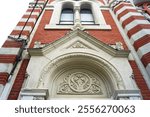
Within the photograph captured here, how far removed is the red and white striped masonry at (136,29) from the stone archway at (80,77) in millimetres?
1089

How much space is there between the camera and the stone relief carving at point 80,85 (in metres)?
5.75

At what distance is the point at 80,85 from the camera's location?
5.91 m

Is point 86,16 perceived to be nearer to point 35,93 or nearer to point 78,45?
point 78,45

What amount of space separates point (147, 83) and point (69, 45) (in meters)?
2.52

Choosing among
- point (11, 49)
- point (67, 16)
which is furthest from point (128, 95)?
point (67, 16)

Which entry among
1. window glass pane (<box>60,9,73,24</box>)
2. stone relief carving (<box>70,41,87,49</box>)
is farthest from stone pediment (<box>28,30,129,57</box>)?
window glass pane (<box>60,9,73,24</box>)

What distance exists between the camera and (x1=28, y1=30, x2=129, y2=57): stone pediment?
6312 mm

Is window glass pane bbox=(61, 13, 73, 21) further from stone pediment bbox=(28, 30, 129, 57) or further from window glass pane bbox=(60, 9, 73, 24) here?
stone pediment bbox=(28, 30, 129, 57)

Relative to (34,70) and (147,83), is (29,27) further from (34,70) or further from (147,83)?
(147,83)

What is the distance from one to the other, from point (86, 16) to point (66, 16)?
889 millimetres

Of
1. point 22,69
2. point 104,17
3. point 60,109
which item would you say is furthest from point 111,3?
point 60,109


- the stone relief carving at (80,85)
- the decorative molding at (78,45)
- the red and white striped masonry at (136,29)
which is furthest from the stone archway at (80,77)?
the red and white striped masonry at (136,29)

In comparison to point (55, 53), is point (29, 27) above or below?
above

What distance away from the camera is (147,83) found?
5.67m
